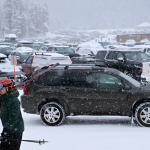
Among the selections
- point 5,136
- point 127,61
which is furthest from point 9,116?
point 127,61

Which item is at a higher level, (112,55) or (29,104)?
(112,55)

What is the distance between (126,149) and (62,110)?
2506 mm

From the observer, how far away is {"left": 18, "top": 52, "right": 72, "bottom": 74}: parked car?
16.4m

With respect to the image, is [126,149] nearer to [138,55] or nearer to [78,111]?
→ [78,111]

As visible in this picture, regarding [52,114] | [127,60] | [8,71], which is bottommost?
[52,114]

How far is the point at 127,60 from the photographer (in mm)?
17703

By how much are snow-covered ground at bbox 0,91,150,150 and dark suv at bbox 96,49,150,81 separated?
7.72 m

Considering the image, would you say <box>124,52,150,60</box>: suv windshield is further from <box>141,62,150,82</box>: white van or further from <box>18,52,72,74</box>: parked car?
<box>18,52,72,74</box>: parked car

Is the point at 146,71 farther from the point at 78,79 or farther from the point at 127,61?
the point at 78,79

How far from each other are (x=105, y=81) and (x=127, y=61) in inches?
365

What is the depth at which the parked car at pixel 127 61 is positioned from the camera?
56.0ft

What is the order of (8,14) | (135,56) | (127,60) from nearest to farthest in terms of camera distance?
1. (127,60)
2. (135,56)
3. (8,14)

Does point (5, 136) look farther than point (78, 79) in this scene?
No

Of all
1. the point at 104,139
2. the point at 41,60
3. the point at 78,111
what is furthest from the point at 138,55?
the point at 104,139
